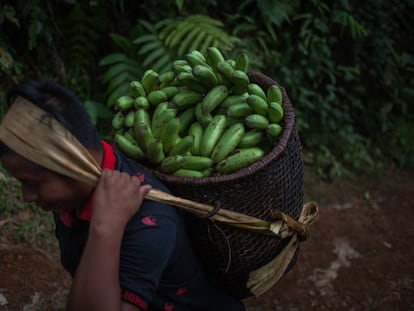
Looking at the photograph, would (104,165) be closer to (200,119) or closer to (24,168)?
(24,168)

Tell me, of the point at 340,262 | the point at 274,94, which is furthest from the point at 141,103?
the point at 340,262

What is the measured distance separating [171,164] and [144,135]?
0.14m

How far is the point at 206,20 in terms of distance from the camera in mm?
4449

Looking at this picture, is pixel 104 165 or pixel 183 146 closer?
pixel 104 165

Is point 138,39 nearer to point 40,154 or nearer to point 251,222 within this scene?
point 251,222

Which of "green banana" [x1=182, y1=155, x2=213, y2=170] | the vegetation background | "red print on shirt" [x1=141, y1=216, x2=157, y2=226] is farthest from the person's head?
the vegetation background

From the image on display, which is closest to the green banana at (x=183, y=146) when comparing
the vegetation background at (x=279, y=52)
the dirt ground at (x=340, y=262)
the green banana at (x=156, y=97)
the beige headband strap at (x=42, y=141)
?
the green banana at (x=156, y=97)

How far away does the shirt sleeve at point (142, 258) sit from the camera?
1502mm

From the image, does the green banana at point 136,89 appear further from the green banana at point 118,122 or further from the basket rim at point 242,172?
the basket rim at point 242,172

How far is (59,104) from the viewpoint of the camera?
1.47 meters

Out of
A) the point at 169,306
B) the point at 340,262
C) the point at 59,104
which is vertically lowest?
the point at 340,262

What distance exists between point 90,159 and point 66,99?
176mm

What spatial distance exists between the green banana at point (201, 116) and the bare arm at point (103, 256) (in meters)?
0.69

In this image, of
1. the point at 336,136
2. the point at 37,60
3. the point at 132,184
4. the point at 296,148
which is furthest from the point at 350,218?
the point at 132,184
